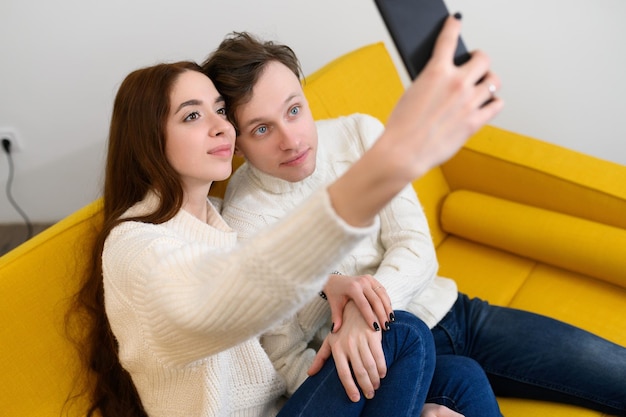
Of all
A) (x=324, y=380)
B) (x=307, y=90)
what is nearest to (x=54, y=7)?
(x=307, y=90)

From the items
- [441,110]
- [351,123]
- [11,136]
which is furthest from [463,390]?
[11,136]

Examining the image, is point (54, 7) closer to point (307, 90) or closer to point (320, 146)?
point (307, 90)

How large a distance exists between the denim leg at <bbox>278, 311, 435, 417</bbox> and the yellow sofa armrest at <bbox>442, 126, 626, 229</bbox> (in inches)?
31.0

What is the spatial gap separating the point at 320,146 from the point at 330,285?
0.38 meters

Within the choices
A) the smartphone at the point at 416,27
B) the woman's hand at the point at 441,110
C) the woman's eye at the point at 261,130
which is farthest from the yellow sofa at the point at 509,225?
the woman's hand at the point at 441,110

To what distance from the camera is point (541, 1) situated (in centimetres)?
237

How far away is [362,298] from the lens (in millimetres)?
1320

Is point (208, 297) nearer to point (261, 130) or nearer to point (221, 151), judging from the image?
point (221, 151)

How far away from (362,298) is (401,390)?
7.7 inches

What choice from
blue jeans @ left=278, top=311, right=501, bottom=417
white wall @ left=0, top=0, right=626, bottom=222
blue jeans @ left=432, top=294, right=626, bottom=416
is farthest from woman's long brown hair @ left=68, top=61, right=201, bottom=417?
white wall @ left=0, top=0, right=626, bottom=222

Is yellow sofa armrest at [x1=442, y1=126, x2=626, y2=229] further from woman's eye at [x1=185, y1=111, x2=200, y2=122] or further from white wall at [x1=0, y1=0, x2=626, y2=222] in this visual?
woman's eye at [x1=185, y1=111, x2=200, y2=122]

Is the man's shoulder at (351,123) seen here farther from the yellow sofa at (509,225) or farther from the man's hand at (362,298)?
the man's hand at (362,298)

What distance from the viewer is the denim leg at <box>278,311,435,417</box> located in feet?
3.91

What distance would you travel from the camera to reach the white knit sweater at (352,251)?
1.40 metres
